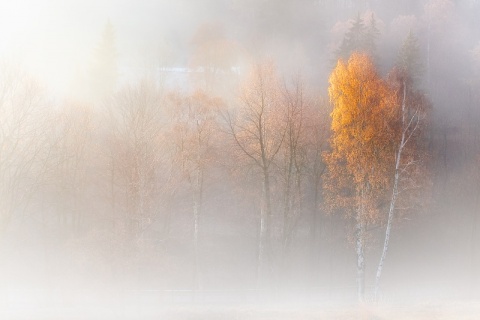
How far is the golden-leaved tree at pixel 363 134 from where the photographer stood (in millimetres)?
31594

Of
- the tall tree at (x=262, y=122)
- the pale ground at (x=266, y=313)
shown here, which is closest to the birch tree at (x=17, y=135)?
the pale ground at (x=266, y=313)

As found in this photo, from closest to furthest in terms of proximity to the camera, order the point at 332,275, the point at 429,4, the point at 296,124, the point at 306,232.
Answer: the point at 296,124 < the point at 332,275 < the point at 306,232 < the point at 429,4

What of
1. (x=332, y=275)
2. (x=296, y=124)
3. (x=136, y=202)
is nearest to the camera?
(x=136, y=202)

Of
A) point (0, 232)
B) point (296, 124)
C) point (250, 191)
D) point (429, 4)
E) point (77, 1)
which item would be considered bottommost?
point (0, 232)

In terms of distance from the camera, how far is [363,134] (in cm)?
3150

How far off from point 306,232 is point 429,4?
51.8 meters

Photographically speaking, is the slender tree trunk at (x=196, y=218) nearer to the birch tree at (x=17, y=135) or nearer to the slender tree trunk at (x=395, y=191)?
the birch tree at (x=17, y=135)

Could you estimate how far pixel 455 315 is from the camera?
25.5 m

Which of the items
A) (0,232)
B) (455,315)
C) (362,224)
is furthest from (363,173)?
(0,232)

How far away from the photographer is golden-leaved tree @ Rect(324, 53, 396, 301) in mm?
31594

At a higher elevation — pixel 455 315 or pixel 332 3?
pixel 332 3

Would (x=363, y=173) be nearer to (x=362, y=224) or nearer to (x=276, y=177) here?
(x=362, y=224)

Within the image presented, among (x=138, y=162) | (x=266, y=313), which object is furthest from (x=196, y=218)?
(x=266, y=313)

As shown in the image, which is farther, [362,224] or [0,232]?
[362,224]
